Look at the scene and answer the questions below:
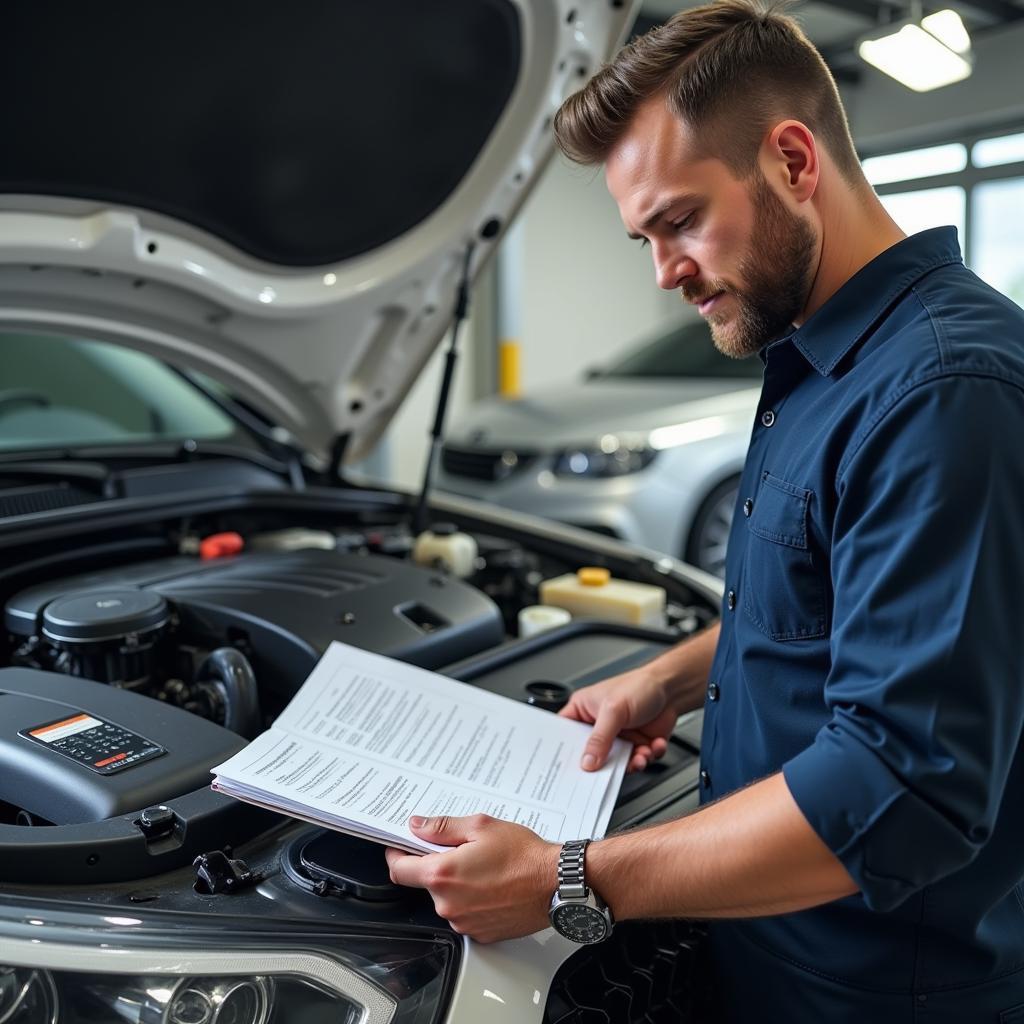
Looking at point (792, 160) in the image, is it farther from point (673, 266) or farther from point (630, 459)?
point (630, 459)

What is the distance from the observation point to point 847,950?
36.5 inches

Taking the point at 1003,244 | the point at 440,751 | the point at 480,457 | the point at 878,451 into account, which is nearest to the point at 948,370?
the point at 878,451

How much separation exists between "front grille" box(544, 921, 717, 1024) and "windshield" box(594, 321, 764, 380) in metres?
3.49

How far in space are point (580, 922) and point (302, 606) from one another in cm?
71

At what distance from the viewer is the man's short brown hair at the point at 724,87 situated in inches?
37.0

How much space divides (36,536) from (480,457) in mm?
2745

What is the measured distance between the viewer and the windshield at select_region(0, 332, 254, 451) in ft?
6.81

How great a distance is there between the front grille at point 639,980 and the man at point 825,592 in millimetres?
52

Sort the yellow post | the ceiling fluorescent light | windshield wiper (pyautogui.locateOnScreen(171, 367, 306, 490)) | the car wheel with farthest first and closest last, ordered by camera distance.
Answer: the yellow post
the ceiling fluorescent light
the car wheel
windshield wiper (pyautogui.locateOnScreen(171, 367, 306, 490))

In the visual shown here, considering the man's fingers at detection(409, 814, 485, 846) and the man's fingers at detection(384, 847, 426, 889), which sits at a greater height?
the man's fingers at detection(409, 814, 485, 846)

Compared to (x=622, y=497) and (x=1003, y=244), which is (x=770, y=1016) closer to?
(x=622, y=497)

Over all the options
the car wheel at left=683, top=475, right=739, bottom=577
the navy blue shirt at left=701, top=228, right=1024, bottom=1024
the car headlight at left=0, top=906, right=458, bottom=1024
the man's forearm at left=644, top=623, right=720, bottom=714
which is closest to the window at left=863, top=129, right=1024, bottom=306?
the car wheel at left=683, top=475, right=739, bottom=577

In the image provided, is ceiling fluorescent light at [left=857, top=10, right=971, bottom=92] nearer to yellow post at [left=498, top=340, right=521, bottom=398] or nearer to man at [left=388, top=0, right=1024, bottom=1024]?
yellow post at [left=498, top=340, right=521, bottom=398]

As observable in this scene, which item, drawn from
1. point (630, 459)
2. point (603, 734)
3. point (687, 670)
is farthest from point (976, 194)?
point (603, 734)
